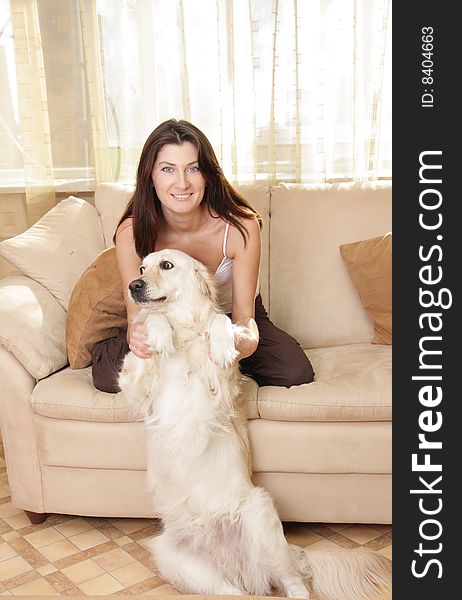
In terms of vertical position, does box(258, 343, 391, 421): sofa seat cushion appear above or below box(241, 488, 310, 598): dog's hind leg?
above

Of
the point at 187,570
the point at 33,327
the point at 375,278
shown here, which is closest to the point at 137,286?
the point at 33,327

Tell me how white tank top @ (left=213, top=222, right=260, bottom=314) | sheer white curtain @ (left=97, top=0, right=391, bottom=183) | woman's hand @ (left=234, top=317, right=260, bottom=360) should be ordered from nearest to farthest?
woman's hand @ (left=234, top=317, right=260, bottom=360), white tank top @ (left=213, top=222, right=260, bottom=314), sheer white curtain @ (left=97, top=0, right=391, bottom=183)

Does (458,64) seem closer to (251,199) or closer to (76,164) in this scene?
(251,199)

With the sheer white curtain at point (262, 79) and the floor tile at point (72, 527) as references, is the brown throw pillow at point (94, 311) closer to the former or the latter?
the floor tile at point (72, 527)

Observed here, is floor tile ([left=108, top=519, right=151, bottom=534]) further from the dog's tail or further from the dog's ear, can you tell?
the dog's ear

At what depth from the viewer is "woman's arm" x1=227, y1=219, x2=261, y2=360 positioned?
7.15ft

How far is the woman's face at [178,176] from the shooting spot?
80.2 inches

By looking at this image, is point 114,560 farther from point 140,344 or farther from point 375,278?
point 375,278

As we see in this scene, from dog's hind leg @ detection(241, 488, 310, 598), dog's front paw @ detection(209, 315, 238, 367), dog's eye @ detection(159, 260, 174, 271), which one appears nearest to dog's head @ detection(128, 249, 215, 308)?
dog's eye @ detection(159, 260, 174, 271)

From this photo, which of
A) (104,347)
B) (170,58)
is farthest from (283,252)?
(170,58)

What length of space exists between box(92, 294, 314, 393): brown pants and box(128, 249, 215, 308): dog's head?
0.40 m

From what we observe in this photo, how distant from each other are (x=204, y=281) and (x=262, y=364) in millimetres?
432

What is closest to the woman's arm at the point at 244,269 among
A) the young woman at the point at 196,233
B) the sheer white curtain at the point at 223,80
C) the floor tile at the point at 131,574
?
the young woman at the point at 196,233

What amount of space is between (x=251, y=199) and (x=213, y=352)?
1.08 meters
